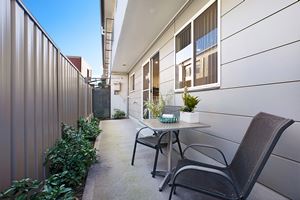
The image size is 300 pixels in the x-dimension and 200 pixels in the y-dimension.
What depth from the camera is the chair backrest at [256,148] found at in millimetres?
1149

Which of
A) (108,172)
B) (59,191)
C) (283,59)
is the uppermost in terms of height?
(283,59)

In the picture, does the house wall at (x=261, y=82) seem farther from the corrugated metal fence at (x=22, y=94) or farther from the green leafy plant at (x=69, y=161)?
the corrugated metal fence at (x=22, y=94)

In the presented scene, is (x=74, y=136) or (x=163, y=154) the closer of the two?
(x=74, y=136)

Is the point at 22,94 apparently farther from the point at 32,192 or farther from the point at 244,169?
the point at 244,169

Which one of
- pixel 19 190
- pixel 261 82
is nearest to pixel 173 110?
pixel 261 82

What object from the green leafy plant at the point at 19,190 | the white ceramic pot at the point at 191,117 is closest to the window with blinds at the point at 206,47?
the white ceramic pot at the point at 191,117

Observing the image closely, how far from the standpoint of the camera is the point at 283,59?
1.49m

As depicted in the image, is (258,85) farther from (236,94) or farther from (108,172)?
(108,172)

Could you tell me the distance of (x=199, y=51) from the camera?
2.81m

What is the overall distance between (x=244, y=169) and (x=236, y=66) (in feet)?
3.67

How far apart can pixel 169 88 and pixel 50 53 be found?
260 centimetres

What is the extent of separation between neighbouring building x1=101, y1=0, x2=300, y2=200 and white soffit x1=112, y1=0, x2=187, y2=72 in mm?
19

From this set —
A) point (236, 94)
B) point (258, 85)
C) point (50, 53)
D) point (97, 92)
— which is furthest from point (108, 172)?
point (97, 92)

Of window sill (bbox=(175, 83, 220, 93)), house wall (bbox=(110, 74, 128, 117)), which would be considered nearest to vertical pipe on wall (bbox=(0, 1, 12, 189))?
window sill (bbox=(175, 83, 220, 93))
